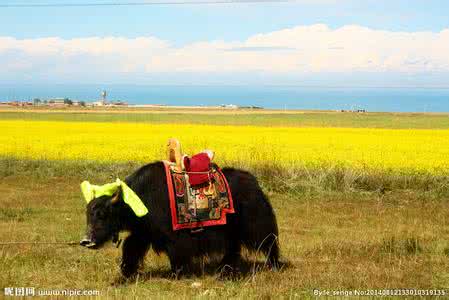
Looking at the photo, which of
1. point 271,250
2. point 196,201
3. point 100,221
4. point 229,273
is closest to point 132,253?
point 100,221

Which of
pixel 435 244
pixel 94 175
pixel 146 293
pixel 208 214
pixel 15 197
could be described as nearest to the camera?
pixel 146 293

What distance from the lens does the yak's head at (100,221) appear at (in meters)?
6.04

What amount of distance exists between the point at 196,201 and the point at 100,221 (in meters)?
1.01

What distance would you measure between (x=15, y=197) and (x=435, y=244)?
8.71 m

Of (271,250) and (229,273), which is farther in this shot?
(271,250)

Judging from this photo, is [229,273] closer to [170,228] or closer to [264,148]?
[170,228]

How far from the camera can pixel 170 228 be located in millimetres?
6383

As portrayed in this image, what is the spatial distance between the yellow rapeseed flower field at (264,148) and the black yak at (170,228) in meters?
8.44

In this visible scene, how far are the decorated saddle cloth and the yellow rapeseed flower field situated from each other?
28.5ft

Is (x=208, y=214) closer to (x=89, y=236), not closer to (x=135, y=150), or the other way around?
(x=89, y=236)

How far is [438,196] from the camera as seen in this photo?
14.0 metres

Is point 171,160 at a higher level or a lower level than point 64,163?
higher

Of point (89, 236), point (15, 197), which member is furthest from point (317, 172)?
point (89, 236)

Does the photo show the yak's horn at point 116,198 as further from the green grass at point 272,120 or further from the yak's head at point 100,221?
the green grass at point 272,120
